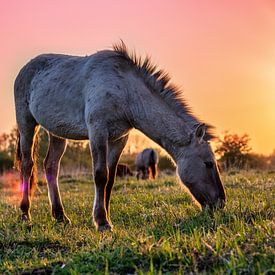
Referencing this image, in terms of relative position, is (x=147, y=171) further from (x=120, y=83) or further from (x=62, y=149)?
(x=120, y=83)

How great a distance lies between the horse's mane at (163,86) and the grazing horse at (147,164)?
779 inches

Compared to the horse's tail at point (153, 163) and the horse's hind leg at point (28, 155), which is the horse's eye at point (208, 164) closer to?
the horse's hind leg at point (28, 155)

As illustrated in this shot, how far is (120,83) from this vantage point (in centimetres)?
595

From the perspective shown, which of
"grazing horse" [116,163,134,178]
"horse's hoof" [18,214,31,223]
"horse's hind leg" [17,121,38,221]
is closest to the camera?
"horse's hoof" [18,214,31,223]

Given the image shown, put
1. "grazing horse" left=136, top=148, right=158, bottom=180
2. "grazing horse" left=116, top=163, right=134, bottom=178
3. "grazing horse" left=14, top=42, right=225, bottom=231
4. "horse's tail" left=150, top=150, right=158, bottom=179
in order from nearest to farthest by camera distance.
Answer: "grazing horse" left=14, top=42, right=225, bottom=231, "horse's tail" left=150, top=150, right=158, bottom=179, "grazing horse" left=136, top=148, right=158, bottom=180, "grazing horse" left=116, top=163, right=134, bottom=178

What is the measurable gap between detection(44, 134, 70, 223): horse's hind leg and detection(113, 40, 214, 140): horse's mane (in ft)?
7.03

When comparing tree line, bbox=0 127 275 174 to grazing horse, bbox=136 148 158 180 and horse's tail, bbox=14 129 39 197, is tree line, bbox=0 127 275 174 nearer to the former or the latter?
grazing horse, bbox=136 148 158 180

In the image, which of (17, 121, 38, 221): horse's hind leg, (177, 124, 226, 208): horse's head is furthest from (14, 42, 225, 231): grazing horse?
(17, 121, 38, 221): horse's hind leg

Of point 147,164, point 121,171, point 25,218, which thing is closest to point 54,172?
point 25,218

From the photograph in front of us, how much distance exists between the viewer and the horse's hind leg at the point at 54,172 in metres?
6.89

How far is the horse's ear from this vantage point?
18.1 feet

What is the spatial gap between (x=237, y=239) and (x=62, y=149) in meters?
4.78

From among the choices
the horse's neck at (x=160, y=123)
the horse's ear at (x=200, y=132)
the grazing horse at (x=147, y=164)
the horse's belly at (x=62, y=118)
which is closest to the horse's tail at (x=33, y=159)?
the horse's belly at (x=62, y=118)

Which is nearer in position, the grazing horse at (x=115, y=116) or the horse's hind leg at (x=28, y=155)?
the grazing horse at (x=115, y=116)
